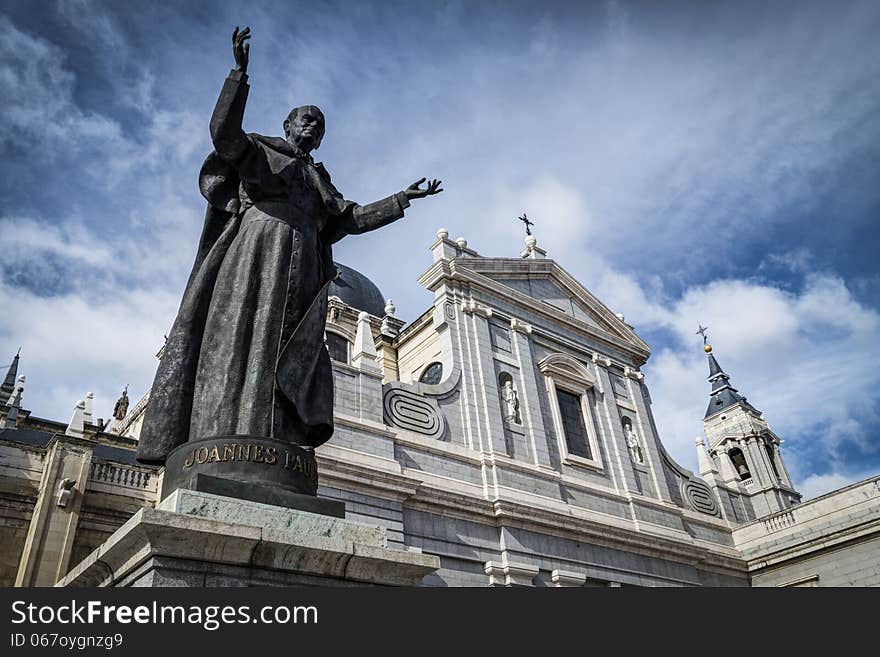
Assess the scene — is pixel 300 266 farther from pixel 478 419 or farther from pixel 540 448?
pixel 540 448

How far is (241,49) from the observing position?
3787mm

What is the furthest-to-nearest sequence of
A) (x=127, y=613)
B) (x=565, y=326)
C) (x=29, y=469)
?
(x=565, y=326) → (x=29, y=469) → (x=127, y=613)

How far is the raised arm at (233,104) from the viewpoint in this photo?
3.79 m

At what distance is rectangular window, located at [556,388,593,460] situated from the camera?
19.6 metres

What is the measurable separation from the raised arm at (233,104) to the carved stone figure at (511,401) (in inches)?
587

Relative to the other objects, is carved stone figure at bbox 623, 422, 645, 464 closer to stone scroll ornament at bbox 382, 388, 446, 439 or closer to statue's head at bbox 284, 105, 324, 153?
stone scroll ornament at bbox 382, 388, 446, 439

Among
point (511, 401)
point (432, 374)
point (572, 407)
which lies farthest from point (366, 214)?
point (572, 407)

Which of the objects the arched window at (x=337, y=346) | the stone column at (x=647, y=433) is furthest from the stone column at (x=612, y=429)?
the arched window at (x=337, y=346)

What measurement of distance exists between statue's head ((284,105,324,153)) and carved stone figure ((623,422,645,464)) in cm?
1817

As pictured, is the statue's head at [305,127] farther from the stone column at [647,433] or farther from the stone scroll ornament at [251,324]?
the stone column at [647,433]

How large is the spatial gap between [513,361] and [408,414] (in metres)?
4.37

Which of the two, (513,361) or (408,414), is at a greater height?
(513,361)

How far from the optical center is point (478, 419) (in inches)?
685

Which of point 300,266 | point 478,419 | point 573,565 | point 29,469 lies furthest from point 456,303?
point 300,266
